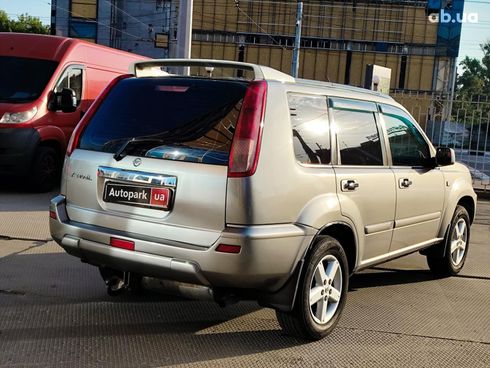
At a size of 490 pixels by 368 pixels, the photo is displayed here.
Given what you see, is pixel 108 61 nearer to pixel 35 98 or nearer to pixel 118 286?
pixel 35 98

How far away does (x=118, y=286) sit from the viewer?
13.8 ft

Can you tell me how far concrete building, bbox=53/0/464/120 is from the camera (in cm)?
4934

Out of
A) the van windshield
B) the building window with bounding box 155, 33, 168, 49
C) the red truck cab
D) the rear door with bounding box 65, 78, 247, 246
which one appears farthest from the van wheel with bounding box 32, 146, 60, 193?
the building window with bounding box 155, 33, 168, 49

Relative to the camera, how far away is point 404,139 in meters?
5.10

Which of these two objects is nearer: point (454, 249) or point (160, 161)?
point (160, 161)

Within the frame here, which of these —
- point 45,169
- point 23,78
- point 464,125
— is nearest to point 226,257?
point 45,169

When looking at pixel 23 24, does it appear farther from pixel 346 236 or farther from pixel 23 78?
pixel 346 236

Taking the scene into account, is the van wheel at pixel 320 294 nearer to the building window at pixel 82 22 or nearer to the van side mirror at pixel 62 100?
the van side mirror at pixel 62 100

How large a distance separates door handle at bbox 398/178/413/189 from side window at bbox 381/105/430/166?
0.15 m

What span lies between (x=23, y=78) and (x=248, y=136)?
24.1ft

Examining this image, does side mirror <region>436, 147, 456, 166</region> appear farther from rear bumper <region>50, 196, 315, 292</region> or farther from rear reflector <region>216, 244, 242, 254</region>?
rear reflector <region>216, 244, 242, 254</region>

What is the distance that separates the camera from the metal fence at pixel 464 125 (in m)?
13.2

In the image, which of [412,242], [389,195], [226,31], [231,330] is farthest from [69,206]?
[226,31]

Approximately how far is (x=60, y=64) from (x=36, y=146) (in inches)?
57.3
